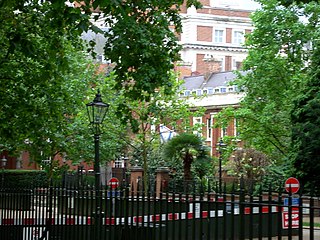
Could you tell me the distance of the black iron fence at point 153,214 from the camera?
24.0 ft

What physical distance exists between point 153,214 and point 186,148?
35.2 meters

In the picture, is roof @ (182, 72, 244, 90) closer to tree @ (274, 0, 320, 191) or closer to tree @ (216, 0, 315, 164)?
tree @ (216, 0, 315, 164)

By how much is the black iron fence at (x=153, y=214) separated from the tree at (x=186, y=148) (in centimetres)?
2881

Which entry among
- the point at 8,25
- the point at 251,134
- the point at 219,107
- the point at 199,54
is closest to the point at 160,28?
the point at 8,25

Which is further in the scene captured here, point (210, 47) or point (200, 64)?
point (210, 47)

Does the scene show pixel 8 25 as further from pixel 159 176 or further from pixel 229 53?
pixel 229 53

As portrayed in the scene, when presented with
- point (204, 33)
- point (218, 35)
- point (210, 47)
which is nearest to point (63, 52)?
point (210, 47)

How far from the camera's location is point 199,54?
3462 inches

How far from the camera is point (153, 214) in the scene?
9.22m

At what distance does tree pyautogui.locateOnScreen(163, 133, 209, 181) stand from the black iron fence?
28808mm

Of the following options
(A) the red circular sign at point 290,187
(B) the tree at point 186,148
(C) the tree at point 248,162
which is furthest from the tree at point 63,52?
(C) the tree at point 248,162

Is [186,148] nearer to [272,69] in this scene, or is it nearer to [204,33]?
[272,69]

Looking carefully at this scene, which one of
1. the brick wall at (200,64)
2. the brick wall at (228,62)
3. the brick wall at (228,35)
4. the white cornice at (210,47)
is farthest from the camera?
the brick wall at (228,35)

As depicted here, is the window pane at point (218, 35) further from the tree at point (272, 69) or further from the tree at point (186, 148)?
the tree at point (186, 148)
